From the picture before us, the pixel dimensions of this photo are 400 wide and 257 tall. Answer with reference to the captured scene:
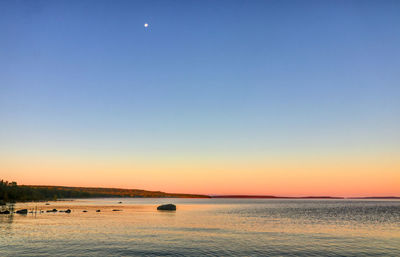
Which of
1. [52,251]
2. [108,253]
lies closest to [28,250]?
[52,251]

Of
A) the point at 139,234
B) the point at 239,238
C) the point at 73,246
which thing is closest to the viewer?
the point at 73,246

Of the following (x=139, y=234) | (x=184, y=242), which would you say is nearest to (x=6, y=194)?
(x=139, y=234)

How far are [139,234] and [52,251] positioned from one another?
17.7 metres

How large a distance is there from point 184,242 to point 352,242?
25.2m

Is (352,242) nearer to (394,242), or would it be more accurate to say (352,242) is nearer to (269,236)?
(394,242)

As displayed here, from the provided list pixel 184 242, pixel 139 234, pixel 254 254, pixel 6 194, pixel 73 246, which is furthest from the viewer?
pixel 6 194

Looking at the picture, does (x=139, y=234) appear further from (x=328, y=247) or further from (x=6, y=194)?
(x=6, y=194)

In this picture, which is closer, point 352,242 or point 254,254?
point 254,254

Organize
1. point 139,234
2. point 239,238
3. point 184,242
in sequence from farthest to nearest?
point 139,234 → point 239,238 → point 184,242

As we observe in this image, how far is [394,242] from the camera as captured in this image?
4628cm

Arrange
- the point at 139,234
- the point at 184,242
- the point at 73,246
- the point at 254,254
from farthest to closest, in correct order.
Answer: the point at 139,234 < the point at 184,242 < the point at 73,246 < the point at 254,254

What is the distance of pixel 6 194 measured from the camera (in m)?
160

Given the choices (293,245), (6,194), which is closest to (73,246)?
(293,245)

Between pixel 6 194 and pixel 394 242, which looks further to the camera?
pixel 6 194
